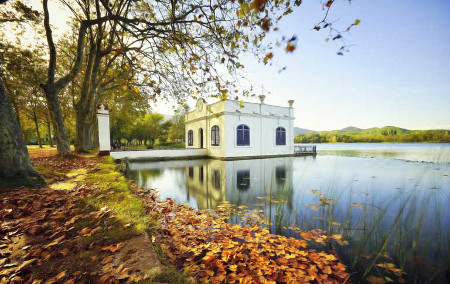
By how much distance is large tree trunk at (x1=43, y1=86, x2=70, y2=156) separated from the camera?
23.8 ft

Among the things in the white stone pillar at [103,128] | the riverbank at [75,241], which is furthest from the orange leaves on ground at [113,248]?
the white stone pillar at [103,128]

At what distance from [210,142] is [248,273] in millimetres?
15030

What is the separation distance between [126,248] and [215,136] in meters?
14.6

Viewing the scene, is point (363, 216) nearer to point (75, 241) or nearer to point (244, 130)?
point (75, 241)

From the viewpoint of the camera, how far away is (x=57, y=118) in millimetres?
7836

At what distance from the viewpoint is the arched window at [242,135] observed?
15711 mm

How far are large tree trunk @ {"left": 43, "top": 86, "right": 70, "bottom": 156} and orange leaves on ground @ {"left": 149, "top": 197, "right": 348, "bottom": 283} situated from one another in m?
8.04

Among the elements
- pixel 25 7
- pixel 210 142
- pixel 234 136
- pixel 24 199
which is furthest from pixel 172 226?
pixel 210 142

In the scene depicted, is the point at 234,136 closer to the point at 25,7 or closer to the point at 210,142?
the point at 210,142

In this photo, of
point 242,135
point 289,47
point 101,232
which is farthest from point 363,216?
point 242,135

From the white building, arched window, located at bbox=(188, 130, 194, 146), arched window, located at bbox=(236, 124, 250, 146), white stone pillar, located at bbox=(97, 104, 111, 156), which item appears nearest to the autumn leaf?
white stone pillar, located at bbox=(97, 104, 111, 156)

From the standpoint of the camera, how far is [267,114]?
1728 cm

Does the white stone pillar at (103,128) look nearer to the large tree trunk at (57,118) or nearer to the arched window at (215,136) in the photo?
the large tree trunk at (57,118)

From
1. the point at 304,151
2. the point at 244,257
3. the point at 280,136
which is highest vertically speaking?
the point at 280,136
